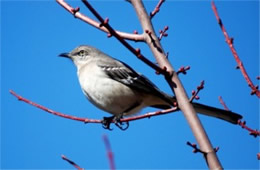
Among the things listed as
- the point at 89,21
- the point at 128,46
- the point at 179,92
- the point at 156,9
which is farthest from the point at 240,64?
the point at 89,21

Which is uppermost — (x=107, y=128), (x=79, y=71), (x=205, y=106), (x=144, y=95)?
(x=79, y=71)

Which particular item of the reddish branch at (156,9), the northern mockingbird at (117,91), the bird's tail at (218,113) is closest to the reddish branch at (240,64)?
the reddish branch at (156,9)

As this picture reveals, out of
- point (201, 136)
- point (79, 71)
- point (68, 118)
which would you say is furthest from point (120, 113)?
point (201, 136)

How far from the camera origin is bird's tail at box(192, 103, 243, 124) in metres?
4.13

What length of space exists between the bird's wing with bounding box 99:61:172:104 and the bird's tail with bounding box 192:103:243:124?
1.68ft

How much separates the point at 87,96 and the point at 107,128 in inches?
25.0

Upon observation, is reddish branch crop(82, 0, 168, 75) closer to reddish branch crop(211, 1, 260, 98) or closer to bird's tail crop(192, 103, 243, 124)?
reddish branch crop(211, 1, 260, 98)

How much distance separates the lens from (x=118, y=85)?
577cm

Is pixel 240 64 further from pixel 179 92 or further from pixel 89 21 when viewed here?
pixel 89 21

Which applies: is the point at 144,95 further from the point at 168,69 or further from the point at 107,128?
the point at 168,69

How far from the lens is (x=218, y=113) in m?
4.49

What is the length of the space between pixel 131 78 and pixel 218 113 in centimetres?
169

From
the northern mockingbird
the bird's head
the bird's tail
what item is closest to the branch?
the bird's tail

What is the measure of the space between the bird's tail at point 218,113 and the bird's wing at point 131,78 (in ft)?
1.68
